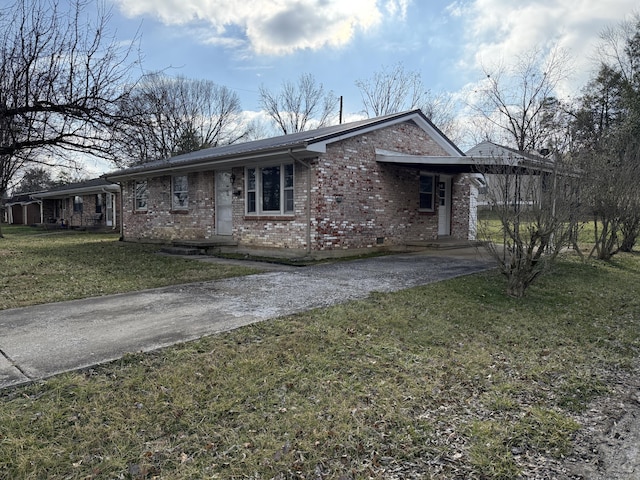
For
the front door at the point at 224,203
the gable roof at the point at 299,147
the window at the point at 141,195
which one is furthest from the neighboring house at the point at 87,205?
the front door at the point at 224,203

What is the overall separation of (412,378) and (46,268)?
8.62 m

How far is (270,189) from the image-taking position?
37.2 feet

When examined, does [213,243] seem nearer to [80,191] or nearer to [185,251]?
[185,251]

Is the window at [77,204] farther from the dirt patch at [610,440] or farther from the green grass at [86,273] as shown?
the dirt patch at [610,440]

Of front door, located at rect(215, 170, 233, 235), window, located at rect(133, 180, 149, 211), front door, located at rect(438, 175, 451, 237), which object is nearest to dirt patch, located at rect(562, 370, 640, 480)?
front door, located at rect(215, 170, 233, 235)

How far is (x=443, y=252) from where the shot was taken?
1209cm

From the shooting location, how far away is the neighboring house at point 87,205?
2470 centimetres

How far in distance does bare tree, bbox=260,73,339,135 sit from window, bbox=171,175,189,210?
22.3 m

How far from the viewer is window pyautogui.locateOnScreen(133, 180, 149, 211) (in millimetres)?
16250

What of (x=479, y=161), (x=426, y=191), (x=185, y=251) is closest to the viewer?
(x=479, y=161)

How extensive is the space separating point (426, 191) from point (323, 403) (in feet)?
38.7

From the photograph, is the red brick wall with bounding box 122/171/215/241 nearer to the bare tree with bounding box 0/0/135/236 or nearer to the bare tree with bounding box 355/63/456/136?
the bare tree with bounding box 0/0/135/236

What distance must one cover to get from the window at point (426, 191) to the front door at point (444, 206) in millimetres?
477

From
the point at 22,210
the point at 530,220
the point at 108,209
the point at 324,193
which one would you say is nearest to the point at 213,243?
the point at 324,193
